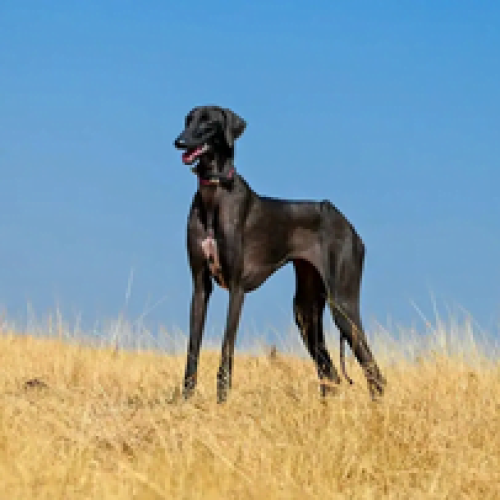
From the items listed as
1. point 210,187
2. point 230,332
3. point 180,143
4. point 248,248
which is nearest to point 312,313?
point 248,248

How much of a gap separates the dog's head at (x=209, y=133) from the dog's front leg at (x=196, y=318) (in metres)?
0.97

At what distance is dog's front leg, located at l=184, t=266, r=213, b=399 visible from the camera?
7.65m

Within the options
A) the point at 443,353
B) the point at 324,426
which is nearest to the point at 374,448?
the point at 324,426

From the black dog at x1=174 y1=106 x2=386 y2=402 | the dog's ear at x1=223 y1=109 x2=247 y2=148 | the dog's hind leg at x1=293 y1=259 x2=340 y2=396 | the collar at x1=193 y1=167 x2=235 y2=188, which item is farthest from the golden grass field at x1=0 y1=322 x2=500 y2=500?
the dog's ear at x1=223 y1=109 x2=247 y2=148

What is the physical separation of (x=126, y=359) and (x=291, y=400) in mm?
5505

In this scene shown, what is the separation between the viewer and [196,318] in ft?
25.4

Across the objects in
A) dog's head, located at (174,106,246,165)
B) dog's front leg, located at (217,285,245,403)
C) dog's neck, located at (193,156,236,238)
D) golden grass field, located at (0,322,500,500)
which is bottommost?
golden grass field, located at (0,322,500,500)

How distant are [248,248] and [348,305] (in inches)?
53.4

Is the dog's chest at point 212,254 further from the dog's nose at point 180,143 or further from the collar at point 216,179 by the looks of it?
the dog's nose at point 180,143

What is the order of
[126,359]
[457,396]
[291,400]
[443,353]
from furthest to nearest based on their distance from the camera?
[126,359] < [443,353] < [457,396] < [291,400]

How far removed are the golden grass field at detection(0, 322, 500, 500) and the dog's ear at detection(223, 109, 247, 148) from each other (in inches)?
83.0

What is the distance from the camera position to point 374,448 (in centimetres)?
549

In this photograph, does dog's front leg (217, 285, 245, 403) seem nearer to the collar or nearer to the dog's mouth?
the collar

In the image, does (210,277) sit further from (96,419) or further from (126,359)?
(126,359)
